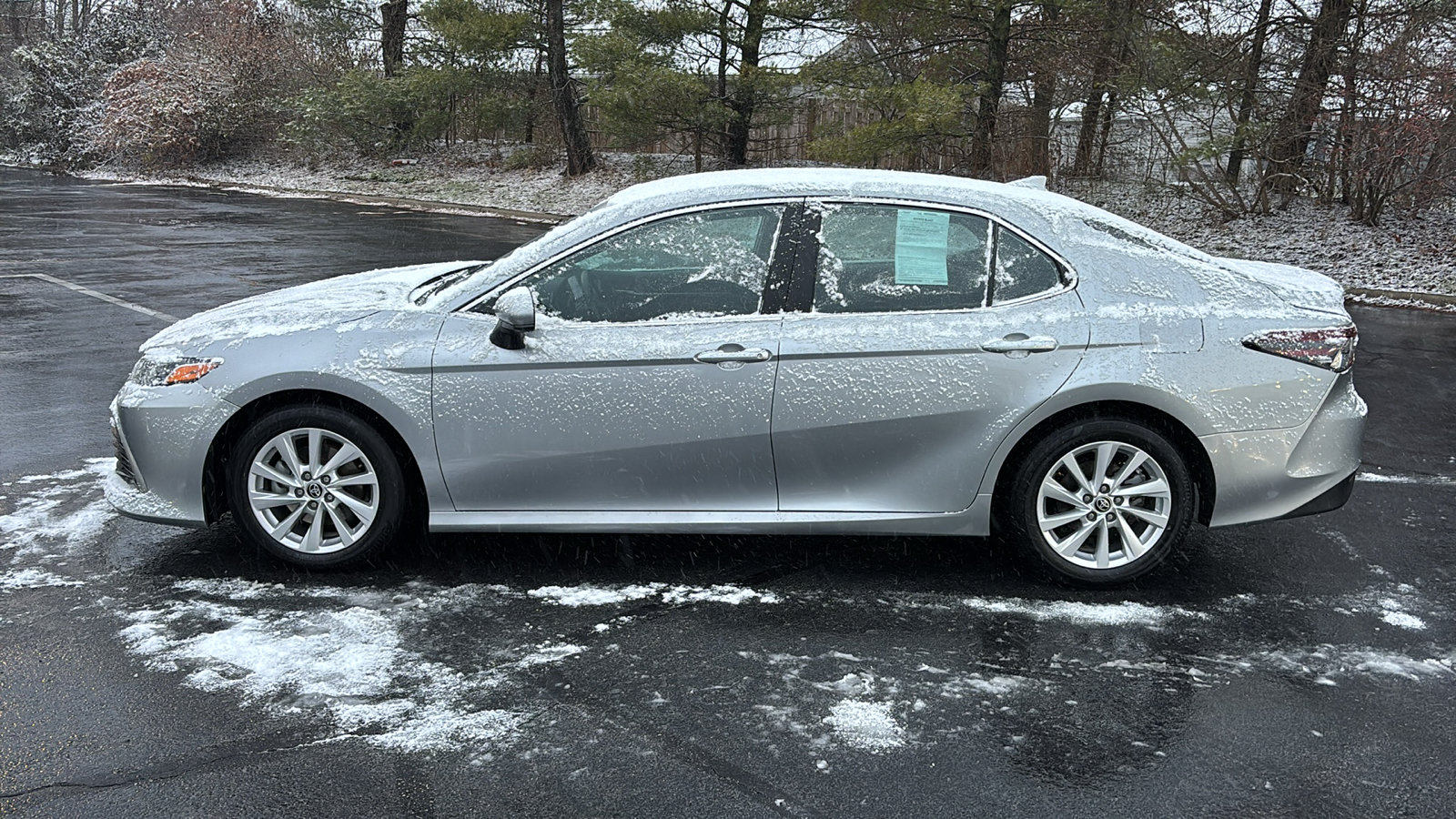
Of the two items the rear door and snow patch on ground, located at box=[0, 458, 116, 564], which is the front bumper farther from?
the rear door

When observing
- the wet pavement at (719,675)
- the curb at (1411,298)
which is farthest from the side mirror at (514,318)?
the curb at (1411,298)

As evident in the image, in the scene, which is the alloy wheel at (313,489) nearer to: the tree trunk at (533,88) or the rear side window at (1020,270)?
the rear side window at (1020,270)

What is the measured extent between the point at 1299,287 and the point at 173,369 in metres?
4.32

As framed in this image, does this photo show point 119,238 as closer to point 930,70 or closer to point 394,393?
point 930,70

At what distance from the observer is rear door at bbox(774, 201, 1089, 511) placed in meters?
4.54

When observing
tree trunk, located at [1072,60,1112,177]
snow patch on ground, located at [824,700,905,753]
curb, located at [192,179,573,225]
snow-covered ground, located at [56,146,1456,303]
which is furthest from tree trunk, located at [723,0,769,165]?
snow patch on ground, located at [824,700,905,753]

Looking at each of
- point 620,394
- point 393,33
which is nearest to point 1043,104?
point 620,394

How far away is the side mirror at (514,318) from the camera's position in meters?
4.47

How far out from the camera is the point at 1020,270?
4.66 m

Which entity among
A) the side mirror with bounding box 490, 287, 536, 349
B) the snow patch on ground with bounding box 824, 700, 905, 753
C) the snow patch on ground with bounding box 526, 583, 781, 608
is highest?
the side mirror with bounding box 490, 287, 536, 349

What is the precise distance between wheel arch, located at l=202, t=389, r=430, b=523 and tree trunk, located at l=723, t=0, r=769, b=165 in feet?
61.5

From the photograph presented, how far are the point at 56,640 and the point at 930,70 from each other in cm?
1822

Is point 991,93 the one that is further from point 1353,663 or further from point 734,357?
point 1353,663

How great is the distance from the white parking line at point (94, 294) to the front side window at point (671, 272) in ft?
22.0
